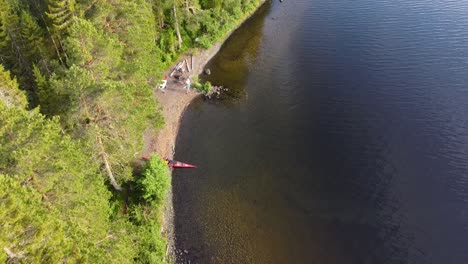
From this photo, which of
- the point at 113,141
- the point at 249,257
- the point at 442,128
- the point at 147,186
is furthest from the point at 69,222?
the point at 442,128

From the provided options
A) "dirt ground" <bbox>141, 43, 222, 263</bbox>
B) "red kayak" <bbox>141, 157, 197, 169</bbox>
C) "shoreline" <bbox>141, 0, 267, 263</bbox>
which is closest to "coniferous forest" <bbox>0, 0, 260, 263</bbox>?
"shoreline" <bbox>141, 0, 267, 263</bbox>

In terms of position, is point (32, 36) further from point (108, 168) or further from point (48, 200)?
point (48, 200)

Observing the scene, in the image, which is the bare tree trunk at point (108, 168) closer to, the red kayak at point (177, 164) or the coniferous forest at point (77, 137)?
the coniferous forest at point (77, 137)

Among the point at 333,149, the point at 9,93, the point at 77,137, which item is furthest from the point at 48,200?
the point at 333,149

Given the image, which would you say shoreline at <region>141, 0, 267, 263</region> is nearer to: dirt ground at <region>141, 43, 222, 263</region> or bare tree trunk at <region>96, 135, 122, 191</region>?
dirt ground at <region>141, 43, 222, 263</region>

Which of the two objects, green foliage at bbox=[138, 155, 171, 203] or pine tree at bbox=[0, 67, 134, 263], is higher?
pine tree at bbox=[0, 67, 134, 263]

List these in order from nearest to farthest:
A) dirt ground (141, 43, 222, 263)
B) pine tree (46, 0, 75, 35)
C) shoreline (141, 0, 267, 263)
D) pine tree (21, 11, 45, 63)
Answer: pine tree (46, 0, 75, 35) → pine tree (21, 11, 45, 63) → shoreline (141, 0, 267, 263) → dirt ground (141, 43, 222, 263)

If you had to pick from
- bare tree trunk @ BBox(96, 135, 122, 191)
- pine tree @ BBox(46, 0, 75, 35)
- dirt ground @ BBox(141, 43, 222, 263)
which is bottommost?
dirt ground @ BBox(141, 43, 222, 263)

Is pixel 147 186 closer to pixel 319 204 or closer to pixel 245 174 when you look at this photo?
pixel 245 174
